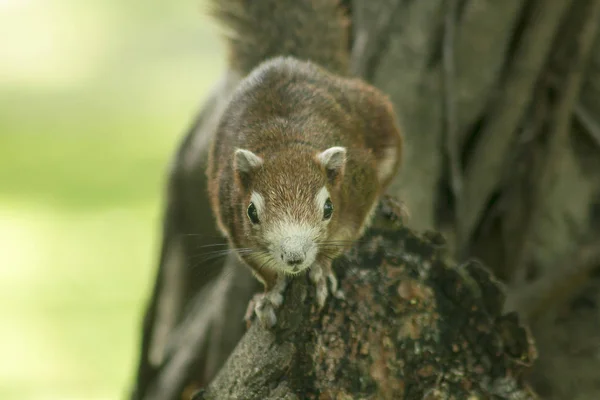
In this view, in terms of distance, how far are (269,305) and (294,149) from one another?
39 cm

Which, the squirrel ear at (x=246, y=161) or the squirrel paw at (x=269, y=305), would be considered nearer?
the squirrel paw at (x=269, y=305)

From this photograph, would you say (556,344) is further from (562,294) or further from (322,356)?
(322,356)

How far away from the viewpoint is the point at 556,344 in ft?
9.55

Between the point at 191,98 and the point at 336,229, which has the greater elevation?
the point at 191,98

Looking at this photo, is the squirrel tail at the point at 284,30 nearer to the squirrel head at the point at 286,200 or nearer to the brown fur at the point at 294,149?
the brown fur at the point at 294,149

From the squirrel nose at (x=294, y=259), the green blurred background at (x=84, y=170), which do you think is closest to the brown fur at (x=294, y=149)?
the squirrel nose at (x=294, y=259)

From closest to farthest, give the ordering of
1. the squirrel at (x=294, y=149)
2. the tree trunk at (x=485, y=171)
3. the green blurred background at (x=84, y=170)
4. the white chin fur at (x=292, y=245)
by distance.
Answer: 1. the white chin fur at (x=292, y=245)
2. the squirrel at (x=294, y=149)
3. the tree trunk at (x=485, y=171)
4. the green blurred background at (x=84, y=170)

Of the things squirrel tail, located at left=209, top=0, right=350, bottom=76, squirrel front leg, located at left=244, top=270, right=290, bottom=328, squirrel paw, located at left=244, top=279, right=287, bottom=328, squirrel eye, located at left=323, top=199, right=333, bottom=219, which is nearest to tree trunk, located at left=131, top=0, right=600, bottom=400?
squirrel tail, located at left=209, top=0, right=350, bottom=76

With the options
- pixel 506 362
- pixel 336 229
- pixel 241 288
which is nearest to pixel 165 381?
pixel 241 288

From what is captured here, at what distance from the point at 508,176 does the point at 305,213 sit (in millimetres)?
1499

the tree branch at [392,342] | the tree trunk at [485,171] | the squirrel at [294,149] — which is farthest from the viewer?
the tree trunk at [485,171]

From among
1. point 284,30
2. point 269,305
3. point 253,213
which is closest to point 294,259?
point 269,305

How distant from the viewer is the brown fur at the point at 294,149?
5.46 feet

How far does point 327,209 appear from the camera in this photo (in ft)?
5.46
